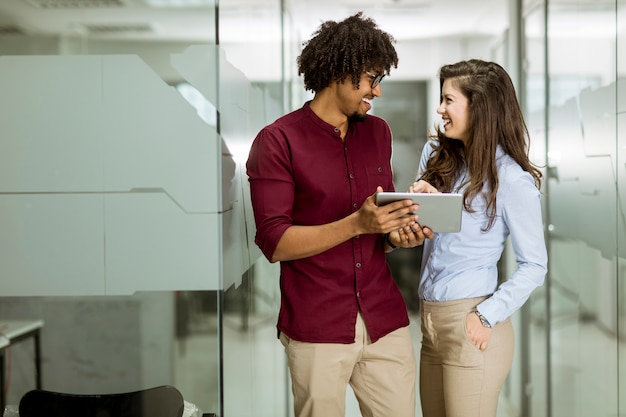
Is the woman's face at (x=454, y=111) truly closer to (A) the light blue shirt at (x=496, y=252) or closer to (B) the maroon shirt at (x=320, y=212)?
(A) the light blue shirt at (x=496, y=252)

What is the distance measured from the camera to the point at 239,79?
225cm

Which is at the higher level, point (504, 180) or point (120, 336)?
point (504, 180)

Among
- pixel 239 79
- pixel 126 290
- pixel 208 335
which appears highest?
pixel 239 79

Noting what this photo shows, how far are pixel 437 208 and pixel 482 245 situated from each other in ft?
0.95

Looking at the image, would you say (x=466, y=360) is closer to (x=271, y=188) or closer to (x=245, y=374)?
(x=271, y=188)

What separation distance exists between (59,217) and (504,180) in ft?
3.88

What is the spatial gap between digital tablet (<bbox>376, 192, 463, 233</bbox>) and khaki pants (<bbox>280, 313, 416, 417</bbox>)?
34 centimetres

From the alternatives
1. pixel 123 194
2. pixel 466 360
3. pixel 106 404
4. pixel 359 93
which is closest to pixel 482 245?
pixel 466 360

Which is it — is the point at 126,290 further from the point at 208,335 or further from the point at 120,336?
the point at 208,335

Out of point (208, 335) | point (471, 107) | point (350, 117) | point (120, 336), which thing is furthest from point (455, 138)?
point (120, 336)

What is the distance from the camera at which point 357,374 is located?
1.99 m

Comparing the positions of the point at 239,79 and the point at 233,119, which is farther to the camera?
the point at 239,79

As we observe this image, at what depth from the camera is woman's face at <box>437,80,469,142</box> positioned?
199cm

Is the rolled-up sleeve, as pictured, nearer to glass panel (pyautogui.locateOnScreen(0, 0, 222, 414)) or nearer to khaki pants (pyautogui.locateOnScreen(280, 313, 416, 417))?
glass panel (pyautogui.locateOnScreen(0, 0, 222, 414))
